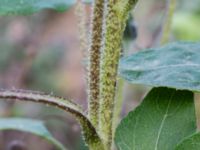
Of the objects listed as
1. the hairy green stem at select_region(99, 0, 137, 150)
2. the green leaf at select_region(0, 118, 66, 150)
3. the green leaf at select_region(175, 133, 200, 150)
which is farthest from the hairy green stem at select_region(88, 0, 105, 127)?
the green leaf at select_region(0, 118, 66, 150)

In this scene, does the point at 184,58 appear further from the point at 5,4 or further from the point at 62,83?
the point at 62,83

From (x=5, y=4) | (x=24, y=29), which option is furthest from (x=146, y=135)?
(x=24, y=29)

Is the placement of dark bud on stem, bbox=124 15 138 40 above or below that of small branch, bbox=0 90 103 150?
above

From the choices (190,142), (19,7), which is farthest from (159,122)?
(19,7)

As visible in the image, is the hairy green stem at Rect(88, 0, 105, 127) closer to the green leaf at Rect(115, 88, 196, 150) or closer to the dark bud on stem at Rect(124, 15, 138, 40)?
the green leaf at Rect(115, 88, 196, 150)

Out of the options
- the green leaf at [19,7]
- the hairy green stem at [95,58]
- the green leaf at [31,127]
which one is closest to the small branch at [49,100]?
the hairy green stem at [95,58]

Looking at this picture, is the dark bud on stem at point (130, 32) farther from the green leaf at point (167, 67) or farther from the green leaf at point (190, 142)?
the green leaf at point (190, 142)

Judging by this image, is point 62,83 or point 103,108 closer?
point 103,108
